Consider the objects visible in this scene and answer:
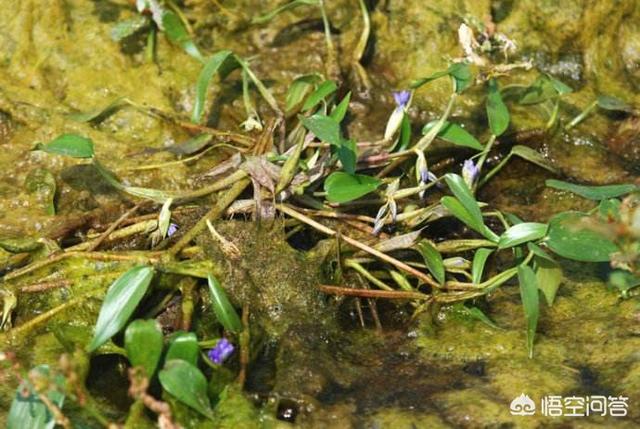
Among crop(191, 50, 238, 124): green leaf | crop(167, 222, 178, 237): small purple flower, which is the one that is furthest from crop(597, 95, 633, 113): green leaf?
crop(167, 222, 178, 237): small purple flower

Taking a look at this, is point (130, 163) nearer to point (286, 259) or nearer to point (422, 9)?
point (286, 259)

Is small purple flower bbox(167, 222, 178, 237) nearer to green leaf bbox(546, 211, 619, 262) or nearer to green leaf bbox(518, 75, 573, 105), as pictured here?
green leaf bbox(546, 211, 619, 262)

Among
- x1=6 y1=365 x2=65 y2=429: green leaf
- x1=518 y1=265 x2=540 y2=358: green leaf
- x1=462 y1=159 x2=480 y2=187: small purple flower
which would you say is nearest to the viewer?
x1=6 y1=365 x2=65 y2=429: green leaf

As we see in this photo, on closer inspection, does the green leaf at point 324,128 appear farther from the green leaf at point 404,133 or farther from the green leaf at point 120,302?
the green leaf at point 120,302

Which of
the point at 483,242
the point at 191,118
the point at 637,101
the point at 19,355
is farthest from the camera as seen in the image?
the point at 637,101

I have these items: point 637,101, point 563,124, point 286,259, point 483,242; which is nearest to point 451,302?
point 483,242

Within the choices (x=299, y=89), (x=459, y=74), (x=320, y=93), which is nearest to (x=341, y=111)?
(x=320, y=93)

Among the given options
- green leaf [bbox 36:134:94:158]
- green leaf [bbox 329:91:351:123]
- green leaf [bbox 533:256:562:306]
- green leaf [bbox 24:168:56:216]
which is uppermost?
green leaf [bbox 36:134:94:158]
